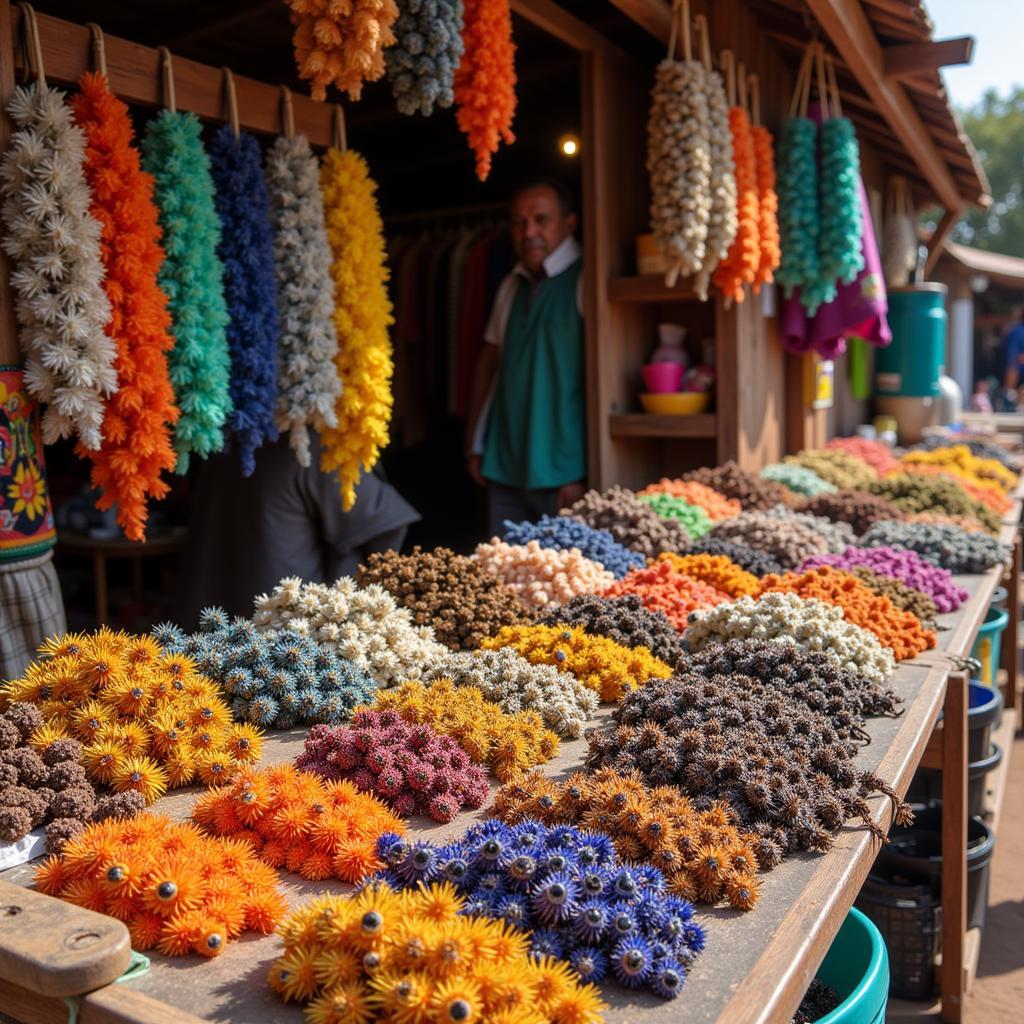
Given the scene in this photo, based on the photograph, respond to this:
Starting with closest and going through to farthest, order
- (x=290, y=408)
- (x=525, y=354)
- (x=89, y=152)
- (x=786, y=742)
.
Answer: (x=786, y=742)
(x=89, y=152)
(x=290, y=408)
(x=525, y=354)

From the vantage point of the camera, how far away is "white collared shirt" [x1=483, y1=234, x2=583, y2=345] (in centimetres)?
481

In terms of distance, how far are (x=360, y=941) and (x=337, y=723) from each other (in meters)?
0.86

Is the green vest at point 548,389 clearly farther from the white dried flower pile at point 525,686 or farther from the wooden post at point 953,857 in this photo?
the white dried flower pile at point 525,686

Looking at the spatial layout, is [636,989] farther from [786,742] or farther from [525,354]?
[525,354]

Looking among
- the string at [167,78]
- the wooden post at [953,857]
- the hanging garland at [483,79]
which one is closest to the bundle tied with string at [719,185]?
the hanging garland at [483,79]

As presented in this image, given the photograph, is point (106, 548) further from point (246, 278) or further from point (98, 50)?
point (98, 50)

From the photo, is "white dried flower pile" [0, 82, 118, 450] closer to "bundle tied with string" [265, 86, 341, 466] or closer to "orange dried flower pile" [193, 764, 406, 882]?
"bundle tied with string" [265, 86, 341, 466]

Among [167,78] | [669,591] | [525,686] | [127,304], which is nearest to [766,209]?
[669,591]

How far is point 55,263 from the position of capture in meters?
2.10

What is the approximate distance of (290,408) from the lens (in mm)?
2742

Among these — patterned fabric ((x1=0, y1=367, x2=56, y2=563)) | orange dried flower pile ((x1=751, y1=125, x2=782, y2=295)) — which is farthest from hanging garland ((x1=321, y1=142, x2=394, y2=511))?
orange dried flower pile ((x1=751, y1=125, x2=782, y2=295))

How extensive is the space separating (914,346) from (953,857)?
224 inches

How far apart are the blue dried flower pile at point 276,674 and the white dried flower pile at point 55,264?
547mm

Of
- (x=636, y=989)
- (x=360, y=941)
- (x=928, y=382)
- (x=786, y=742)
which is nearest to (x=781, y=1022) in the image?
(x=636, y=989)
